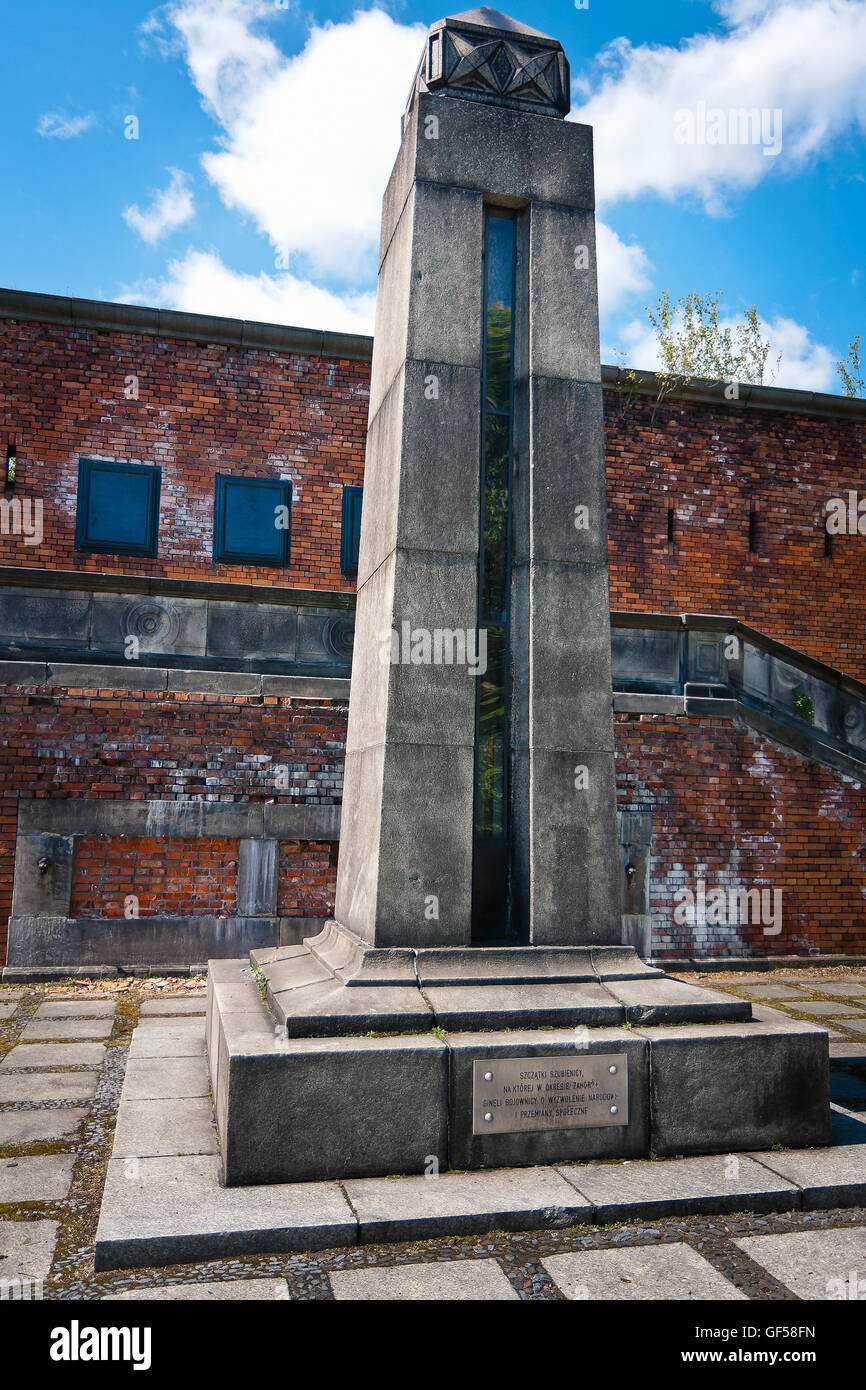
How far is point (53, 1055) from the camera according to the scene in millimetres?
6059

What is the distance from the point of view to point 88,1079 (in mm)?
5578

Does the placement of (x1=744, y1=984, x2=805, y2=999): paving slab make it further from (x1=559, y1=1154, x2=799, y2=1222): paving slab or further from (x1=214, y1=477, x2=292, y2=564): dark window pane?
(x1=214, y1=477, x2=292, y2=564): dark window pane

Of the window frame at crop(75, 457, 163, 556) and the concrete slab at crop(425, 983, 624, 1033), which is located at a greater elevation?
the window frame at crop(75, 457, 163, 556)

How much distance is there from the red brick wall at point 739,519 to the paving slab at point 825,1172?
8.99 meters

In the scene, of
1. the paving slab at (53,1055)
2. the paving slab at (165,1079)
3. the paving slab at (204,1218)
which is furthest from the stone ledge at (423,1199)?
the paving slab at (53,1055)

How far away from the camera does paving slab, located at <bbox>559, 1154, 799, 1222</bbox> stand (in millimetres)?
3666

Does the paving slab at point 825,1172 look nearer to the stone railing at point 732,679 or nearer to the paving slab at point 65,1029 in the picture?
the paving slab at point 65,1029

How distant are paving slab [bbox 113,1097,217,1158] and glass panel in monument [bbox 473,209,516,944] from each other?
1482 mm

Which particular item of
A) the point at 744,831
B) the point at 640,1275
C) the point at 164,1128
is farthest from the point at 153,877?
the point at 640,1275

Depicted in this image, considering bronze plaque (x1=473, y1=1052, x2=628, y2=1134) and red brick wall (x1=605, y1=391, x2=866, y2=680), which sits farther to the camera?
red brick wall (x1=605, y1=391, x2=866, y2=680)

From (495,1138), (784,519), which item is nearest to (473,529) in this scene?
(495,1138)

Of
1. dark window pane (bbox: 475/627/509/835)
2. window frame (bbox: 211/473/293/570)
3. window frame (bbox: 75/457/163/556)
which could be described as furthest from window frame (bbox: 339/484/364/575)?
dark window pane (bbox: 475/627/509/835)
